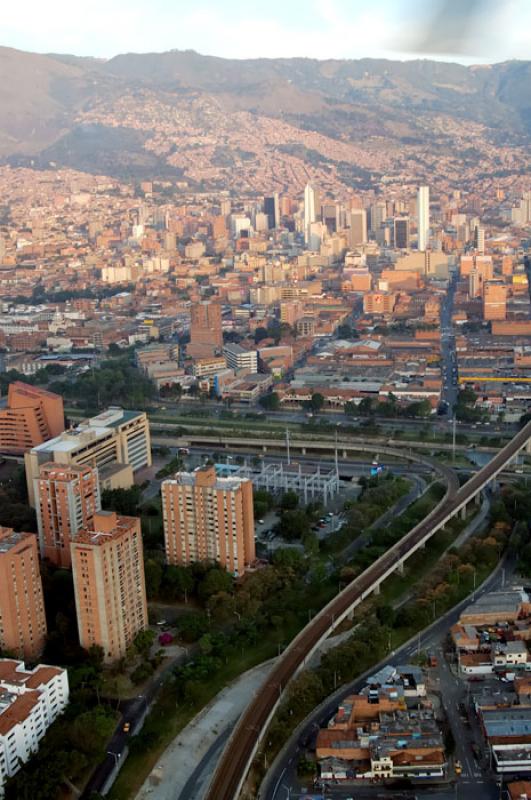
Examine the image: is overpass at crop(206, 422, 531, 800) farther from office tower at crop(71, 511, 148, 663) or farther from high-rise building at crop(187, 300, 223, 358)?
high-rise building at crop(187, 300, 223, 358)

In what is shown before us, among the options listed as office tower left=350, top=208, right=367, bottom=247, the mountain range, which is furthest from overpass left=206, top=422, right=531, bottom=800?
the mountain range

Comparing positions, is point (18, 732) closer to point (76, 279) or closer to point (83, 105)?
point (76, 279)

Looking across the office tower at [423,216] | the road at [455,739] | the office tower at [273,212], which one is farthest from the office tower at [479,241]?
the road at [455,739]

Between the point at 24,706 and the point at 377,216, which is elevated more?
the point at 377,216

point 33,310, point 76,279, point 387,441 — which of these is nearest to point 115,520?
point 387,441

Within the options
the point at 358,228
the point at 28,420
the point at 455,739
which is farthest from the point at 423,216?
the point at 455,739

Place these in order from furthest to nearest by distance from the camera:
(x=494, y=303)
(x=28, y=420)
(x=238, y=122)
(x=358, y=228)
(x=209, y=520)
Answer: (x=238, y=122), (x=358, y=228), (x=494, y=303), (x=28, y=420), (x=209, y=520)

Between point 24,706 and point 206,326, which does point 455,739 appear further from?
point 206,326

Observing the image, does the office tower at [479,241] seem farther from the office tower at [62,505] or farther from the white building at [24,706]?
the white building at [24,706]
